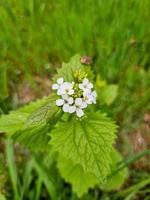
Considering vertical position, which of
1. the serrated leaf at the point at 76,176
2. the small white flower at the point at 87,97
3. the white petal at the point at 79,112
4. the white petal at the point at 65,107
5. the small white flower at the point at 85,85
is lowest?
the serrated leaf at the point at 76,176

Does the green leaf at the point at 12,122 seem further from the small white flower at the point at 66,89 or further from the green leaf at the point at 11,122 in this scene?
the small white flower at the point at 66,89

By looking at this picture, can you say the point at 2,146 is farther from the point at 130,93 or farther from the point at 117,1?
the point at 117,1

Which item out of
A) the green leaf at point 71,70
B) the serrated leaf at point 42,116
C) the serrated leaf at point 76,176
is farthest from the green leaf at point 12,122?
the serrated leaf at point 76,176

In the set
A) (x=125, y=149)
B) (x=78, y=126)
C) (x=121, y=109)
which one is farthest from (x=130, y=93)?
(x=78, y=126)

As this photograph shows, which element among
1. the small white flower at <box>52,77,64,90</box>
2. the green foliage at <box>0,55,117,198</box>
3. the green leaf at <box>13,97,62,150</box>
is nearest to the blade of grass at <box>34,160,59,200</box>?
the green leaf at <box>13,97,62,150</box>

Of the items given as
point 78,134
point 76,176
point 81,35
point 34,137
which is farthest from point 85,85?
point 81,35
